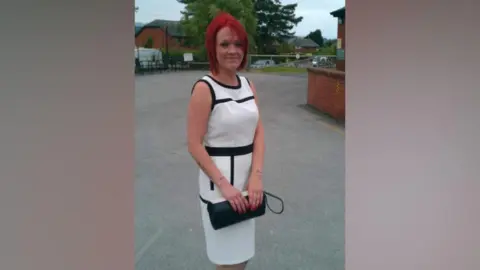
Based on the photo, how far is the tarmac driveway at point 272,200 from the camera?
3.21 m

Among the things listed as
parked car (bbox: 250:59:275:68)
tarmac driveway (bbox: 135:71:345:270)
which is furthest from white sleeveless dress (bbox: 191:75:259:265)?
parked car (bbox: 250:59:275:68)

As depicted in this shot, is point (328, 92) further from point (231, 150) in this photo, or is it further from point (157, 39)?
point (157, 39)

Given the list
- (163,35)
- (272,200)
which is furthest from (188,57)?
(272,200)

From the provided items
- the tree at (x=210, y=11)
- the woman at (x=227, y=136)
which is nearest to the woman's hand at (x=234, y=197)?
the woman at (x=227, y=136)

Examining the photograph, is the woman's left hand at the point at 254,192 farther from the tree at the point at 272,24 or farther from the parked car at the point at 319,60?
the tree at the point at 272,24

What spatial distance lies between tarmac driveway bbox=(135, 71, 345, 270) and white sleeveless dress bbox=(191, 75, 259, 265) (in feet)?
3.31

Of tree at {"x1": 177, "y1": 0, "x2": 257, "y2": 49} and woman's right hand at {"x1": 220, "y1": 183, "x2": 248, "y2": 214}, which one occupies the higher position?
tree at {"x1": 177, "y1": 0, "x2": 257, "y2": 49}

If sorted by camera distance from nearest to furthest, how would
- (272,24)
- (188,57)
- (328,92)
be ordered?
(328,92), (188,57), (272,24)

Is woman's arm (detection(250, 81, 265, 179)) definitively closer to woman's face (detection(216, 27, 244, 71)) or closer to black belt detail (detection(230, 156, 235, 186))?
black belt detail (detection(230, 156, 235, 186))

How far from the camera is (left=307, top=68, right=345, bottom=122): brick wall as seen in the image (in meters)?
9.32

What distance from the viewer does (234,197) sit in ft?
6.57

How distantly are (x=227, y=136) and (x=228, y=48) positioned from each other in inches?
13.5
